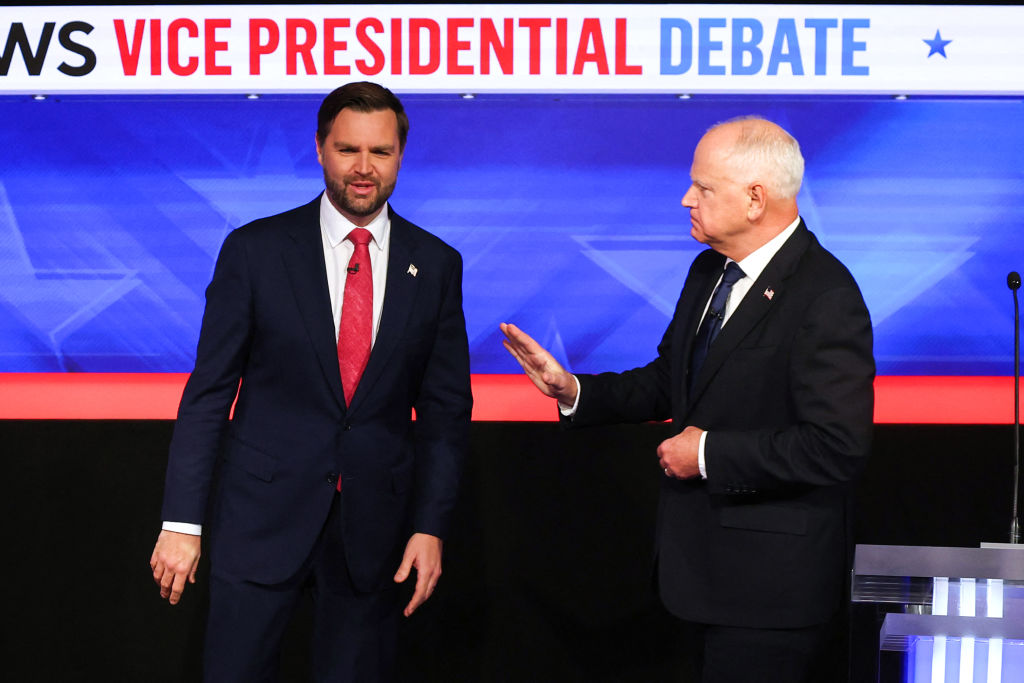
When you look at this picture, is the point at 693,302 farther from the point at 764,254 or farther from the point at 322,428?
the point at 322,428

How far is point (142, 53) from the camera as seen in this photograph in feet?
11.8

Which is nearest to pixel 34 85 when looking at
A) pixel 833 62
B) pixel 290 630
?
pixel 290 630

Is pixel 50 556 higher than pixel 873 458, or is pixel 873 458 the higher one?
pixel 873 458

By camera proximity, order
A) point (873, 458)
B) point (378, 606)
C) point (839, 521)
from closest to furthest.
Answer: point (839, 521), point (378, 606), point (873, 458)

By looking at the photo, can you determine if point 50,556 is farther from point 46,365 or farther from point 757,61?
point 757,61

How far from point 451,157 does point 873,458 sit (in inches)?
58.7

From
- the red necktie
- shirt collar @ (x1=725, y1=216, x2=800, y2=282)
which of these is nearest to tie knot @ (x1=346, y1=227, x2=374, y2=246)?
the red necktie

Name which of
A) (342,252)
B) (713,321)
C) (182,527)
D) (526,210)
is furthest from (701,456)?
(526,210)

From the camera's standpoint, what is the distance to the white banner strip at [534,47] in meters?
3.57

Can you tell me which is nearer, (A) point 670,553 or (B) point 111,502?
(A) point 670,553

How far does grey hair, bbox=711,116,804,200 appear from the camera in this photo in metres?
2.33

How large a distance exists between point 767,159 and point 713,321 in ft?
1.06


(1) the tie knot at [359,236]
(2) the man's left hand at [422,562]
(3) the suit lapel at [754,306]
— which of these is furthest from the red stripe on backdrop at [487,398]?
(3) the suit lapel at [754,306]

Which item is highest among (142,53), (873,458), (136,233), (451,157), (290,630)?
(142,53)
